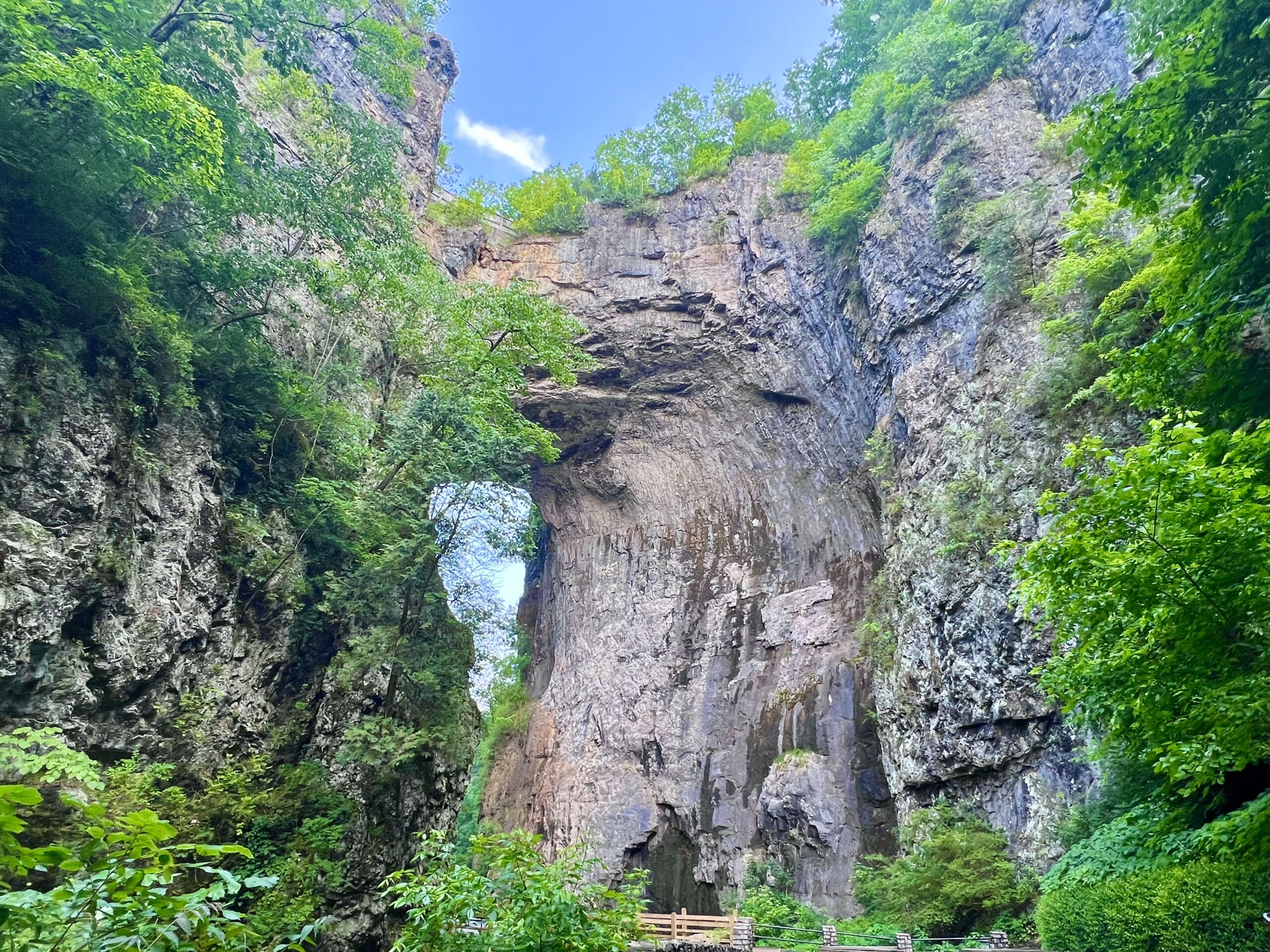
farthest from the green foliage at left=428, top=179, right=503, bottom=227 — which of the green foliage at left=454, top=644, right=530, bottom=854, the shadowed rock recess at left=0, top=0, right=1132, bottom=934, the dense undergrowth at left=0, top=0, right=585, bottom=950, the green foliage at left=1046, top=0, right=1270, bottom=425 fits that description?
the green foliage at left=1046, top=0, right=1270, bottom=425

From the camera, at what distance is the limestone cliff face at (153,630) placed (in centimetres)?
730

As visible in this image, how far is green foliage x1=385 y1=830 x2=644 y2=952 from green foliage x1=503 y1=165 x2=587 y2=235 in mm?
23708

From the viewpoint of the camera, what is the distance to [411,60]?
16.7 meters

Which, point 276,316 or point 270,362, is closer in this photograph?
point 270,362

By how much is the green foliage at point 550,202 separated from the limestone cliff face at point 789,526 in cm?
66

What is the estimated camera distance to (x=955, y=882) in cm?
1014

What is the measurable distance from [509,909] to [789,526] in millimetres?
17522

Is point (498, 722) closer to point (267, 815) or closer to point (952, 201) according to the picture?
point (267, 815)

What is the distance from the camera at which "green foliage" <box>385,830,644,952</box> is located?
3305 millimetres

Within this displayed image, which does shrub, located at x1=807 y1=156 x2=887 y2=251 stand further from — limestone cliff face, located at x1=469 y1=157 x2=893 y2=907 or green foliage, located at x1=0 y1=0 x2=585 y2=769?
green foliage, located at x1=0 y1=0 x2=585 y2=769

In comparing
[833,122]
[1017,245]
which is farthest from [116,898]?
[833,122]

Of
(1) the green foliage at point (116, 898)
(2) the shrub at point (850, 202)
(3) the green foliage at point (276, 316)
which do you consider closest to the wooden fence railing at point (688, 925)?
(3) the green foliage at point (276, 316)

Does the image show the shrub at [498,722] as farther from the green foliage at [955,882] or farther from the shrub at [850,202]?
the shrub at [850,202]

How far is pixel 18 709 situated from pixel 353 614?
480 cm
